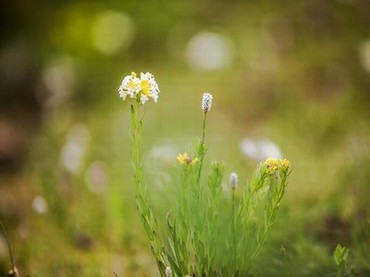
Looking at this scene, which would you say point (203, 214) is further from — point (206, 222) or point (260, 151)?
point (260, 151)

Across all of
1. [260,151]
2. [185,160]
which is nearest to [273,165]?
[185,160]

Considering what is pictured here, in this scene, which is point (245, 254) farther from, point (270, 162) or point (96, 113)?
point (96, 113)

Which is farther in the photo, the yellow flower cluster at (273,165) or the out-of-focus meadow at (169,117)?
the out-of-focus meadow at (169,117)

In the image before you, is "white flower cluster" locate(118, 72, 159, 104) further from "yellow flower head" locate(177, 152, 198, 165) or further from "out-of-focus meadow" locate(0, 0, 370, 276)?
"out-of-focus meadow" locate(0, 0, 370, 276)

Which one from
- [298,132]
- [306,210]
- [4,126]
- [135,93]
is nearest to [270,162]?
[135,93]

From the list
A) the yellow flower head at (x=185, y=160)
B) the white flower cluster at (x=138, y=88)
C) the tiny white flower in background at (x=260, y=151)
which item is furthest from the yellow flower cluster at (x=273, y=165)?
the tiny white flower in background at (x=260, y=151)

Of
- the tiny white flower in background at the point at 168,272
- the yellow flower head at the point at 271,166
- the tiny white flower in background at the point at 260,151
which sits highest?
the tiny white flower in background at the point at 260,151

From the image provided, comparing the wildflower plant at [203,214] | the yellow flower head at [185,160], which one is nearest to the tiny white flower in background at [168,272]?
the wildflower plant at [203,214]

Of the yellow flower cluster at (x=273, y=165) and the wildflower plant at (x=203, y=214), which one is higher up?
the yellow flower cluster at (x=273, y=165)

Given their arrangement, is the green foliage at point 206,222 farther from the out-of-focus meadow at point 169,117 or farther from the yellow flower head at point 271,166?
the out-of-focus meadow at point 169,117
